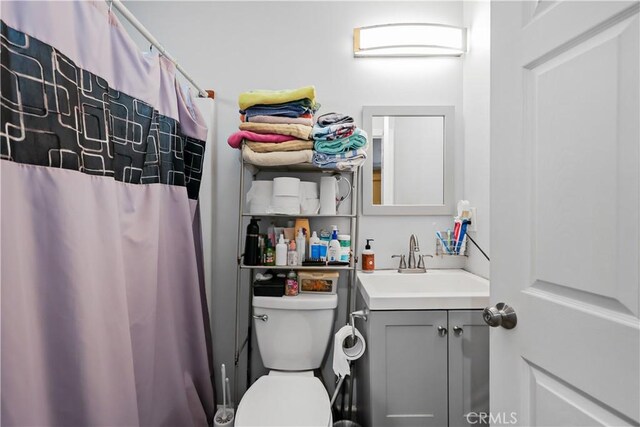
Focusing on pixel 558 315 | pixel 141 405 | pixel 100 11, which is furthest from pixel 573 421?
pixel 100 11

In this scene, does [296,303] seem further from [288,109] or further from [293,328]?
[288,109]

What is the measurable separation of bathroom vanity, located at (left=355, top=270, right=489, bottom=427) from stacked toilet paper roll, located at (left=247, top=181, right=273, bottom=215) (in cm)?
70

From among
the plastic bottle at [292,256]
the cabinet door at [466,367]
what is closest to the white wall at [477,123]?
the cabinet door at [466,367]

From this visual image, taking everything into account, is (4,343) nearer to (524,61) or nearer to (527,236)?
(527,236)

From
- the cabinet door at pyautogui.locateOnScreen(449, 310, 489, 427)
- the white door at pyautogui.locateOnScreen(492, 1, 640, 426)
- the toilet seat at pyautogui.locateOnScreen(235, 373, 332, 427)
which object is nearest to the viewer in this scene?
the white door at pyautogui.locateOnScreen(492, 1, 640, 426)

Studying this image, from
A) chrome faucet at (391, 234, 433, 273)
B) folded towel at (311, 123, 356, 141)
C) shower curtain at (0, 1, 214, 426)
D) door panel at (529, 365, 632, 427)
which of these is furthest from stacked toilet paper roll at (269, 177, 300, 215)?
door panel at (529, 365, 632, 427)

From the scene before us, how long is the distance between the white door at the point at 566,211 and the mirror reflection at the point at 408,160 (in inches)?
40.1

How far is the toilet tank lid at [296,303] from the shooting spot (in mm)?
1563

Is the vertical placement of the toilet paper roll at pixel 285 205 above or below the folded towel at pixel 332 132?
below

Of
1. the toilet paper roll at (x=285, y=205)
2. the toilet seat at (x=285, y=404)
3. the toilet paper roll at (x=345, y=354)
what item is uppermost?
the toilet paper roll at (x=285, y=205)

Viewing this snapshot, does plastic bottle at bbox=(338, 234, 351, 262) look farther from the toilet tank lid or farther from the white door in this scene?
the white door

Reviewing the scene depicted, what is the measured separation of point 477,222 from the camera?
1.73 m

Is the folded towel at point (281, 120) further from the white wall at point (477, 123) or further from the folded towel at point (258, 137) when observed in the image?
the white wall at point (477, 123)

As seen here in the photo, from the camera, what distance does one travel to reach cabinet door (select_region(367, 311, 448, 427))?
1292mm
